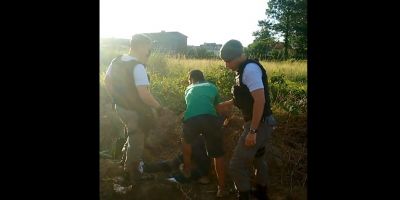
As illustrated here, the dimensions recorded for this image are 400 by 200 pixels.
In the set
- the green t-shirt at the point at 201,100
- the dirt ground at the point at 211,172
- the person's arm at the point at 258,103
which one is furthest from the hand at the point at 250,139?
the dirt ground at the point at 211,172

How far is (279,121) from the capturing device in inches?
251

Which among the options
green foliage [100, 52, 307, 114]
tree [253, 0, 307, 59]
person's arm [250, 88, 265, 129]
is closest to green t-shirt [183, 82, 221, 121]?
person's arm [250, 88, 265, 129]

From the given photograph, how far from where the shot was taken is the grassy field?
5324 millimetres

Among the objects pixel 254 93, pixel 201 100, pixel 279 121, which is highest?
pixel 254 93

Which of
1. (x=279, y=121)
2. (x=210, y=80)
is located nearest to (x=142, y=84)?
(x=279, y=121)

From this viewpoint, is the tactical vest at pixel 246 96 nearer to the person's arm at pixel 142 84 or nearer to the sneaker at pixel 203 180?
the person's arm at pixel 142 84

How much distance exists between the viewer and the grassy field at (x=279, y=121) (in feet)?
17.5

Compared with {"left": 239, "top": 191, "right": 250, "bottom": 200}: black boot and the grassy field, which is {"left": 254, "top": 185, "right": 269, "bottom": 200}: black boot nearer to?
{"left": 239, "top": 191, "right": 250, "bottom": 200}: black boot

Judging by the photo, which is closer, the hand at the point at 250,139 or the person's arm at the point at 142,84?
the hand at the point at 250,139

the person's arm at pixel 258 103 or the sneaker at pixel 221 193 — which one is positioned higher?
the person's arm at pixel 258 103

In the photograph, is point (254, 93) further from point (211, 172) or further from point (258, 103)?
point (211, 172)

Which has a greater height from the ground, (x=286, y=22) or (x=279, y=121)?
(x=286, y=22)
